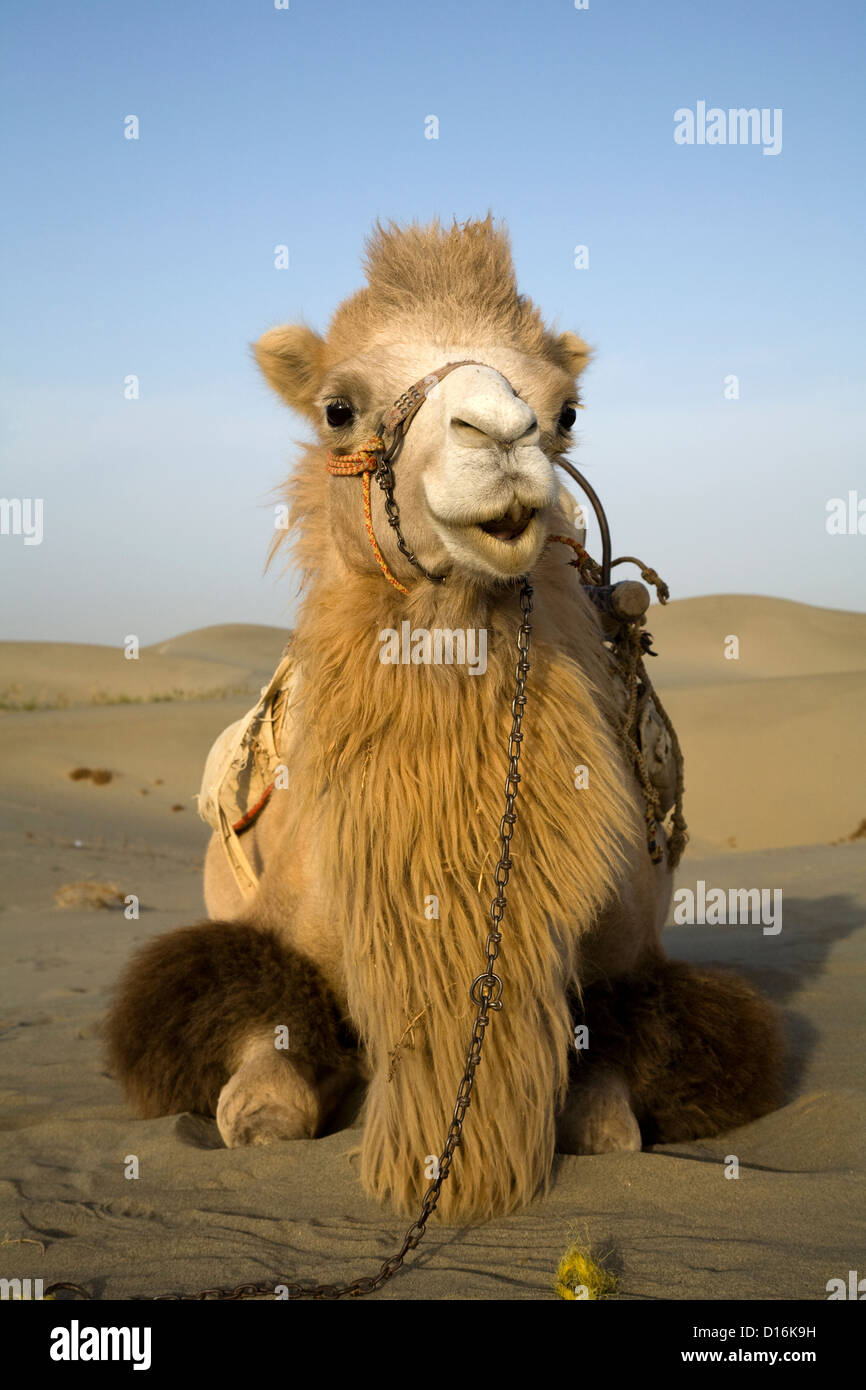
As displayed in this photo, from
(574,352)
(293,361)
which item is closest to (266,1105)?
(293,361)

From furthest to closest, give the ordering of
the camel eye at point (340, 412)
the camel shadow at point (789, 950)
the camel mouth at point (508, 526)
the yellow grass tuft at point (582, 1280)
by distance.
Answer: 1. the camel shadow at point (789, 950)
2. the camel eye at point (340, 412)
3. the camel mouth at point (508, 526)
4. the yellow grass tuft at point (582, 1280)

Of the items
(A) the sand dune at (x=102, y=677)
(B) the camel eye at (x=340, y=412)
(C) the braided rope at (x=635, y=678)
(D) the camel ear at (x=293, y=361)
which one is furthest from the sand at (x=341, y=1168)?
(A) the sand dune at (x=102, y=677)

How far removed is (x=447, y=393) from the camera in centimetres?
287

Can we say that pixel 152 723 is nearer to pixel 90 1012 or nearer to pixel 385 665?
pixel 90 1012

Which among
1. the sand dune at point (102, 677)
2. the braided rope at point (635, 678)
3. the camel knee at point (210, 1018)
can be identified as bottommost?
the camel knee at point (210, 1018)

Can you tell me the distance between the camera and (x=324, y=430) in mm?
3436

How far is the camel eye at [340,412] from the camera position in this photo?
329 cm

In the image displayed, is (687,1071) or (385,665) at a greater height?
(385,665)

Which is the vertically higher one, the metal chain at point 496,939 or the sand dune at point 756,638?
the sand dune at point 756,638

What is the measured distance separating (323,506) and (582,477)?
84 centimetres

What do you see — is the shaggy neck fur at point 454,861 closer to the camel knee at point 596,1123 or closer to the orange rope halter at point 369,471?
the orange rope halter at point 369,471
